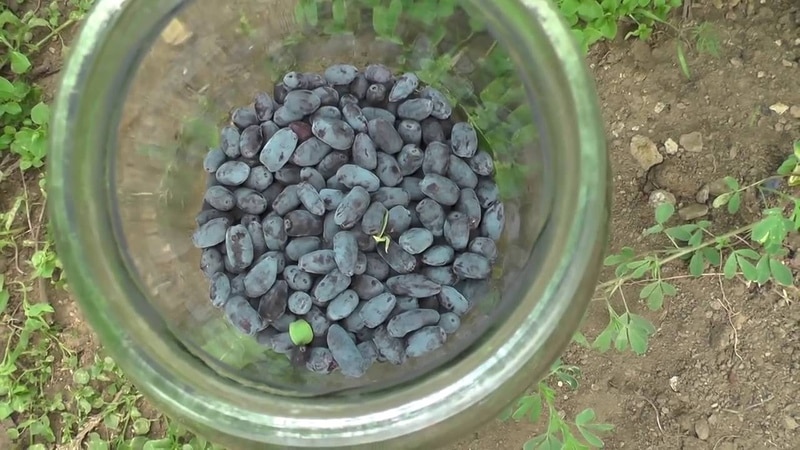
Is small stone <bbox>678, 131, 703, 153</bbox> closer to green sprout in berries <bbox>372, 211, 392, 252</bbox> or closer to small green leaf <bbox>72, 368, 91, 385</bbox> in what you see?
green sprout in berries <bbox>372, 211, 392, 252</bbox>

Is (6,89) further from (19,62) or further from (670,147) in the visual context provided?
(670,147)

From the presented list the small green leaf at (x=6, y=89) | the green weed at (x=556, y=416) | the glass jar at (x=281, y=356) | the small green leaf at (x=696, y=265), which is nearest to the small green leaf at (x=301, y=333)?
the glass jar at (x=281, y=356)

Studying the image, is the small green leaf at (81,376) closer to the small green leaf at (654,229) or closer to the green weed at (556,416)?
the green weed at (556,416)

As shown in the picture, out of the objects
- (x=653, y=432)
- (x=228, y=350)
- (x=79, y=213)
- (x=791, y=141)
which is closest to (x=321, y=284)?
(x=228, y=350)

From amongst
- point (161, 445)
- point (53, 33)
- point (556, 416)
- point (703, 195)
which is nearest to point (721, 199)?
point (703, 195)

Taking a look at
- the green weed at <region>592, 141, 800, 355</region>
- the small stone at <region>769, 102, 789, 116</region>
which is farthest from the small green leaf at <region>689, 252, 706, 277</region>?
the small stone at <region>769, 102, 789, 116</region>

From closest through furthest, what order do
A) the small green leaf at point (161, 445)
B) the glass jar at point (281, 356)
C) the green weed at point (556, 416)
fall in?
the glass jar at point (281, 356)
the green weed at point (556, 416)
the small green leaf at point (161, 445)

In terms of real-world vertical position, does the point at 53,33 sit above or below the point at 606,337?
above
